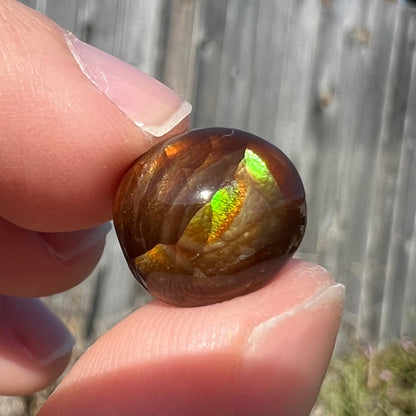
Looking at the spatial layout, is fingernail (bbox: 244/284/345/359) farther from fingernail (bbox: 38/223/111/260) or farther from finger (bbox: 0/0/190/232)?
fingernail (bbox: 38/223/111/260)

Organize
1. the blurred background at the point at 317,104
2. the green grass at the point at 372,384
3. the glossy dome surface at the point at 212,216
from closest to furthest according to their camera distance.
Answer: the glossy dome surface at the point at 212,216 → the blurred background at the point at 317,104 → the green grass at the point at 372,384

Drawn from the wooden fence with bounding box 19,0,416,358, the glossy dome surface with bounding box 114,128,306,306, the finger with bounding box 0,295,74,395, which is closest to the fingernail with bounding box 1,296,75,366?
the finger with bounding box 0,295,74,395

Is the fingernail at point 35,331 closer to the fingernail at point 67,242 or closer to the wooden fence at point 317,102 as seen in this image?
the fingernail at point 67,242

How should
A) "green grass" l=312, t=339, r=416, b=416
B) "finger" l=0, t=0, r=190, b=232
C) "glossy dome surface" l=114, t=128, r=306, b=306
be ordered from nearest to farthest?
"glossy dome surface" l=114, t=128, r=306, b=306, "finger" l=0, t=0, r=190, b=232, "green grass" l=312, t=339, r=416, b=416

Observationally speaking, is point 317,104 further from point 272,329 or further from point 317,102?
point 272,329

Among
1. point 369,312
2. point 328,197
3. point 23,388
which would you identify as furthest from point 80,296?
point 369,312

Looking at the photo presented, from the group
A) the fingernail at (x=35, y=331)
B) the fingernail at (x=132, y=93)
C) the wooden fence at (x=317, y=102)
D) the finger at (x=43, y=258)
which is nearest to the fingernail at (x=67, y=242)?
the finger at (x=43, y=258)

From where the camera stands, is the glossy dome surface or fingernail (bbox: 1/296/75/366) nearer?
the glossy dome surface
